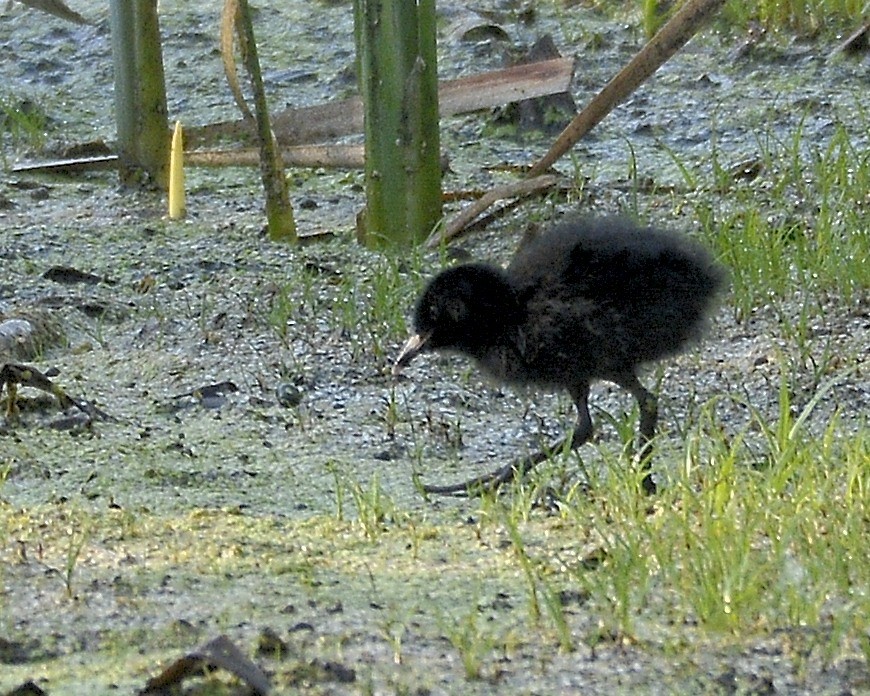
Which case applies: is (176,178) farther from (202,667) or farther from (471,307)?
(202,667)

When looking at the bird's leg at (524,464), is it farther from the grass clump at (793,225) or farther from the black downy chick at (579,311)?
the grass clump at (793,225)

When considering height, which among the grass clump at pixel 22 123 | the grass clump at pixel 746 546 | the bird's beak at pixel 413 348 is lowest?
the grass clump at pixel 746 546

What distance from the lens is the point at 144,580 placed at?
2.42 m

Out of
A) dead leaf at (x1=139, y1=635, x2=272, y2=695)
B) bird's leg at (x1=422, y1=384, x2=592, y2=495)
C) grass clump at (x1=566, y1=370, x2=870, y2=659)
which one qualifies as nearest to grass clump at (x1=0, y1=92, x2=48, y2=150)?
bird's leg at (x1=422, y1=384, x2=592, y2=495)

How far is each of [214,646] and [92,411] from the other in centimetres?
166

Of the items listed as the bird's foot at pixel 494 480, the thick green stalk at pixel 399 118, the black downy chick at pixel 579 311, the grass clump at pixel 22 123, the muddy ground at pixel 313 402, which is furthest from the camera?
the grass clump at pixel 22 123

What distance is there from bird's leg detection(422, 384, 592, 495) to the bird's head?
208 millimetres

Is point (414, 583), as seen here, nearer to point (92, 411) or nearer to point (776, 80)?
point (92, 411)

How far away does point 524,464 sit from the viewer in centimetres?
309

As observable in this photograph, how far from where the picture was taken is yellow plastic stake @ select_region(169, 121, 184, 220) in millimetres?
5168

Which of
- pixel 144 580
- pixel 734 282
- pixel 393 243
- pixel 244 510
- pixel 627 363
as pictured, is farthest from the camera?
pixel 393 243

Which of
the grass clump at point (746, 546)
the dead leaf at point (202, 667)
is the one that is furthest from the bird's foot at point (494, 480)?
the dead leaf at point (202, 667)

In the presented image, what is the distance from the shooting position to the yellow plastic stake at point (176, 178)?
5168 millimetres

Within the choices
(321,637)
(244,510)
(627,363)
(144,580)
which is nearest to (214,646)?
(321,637)
